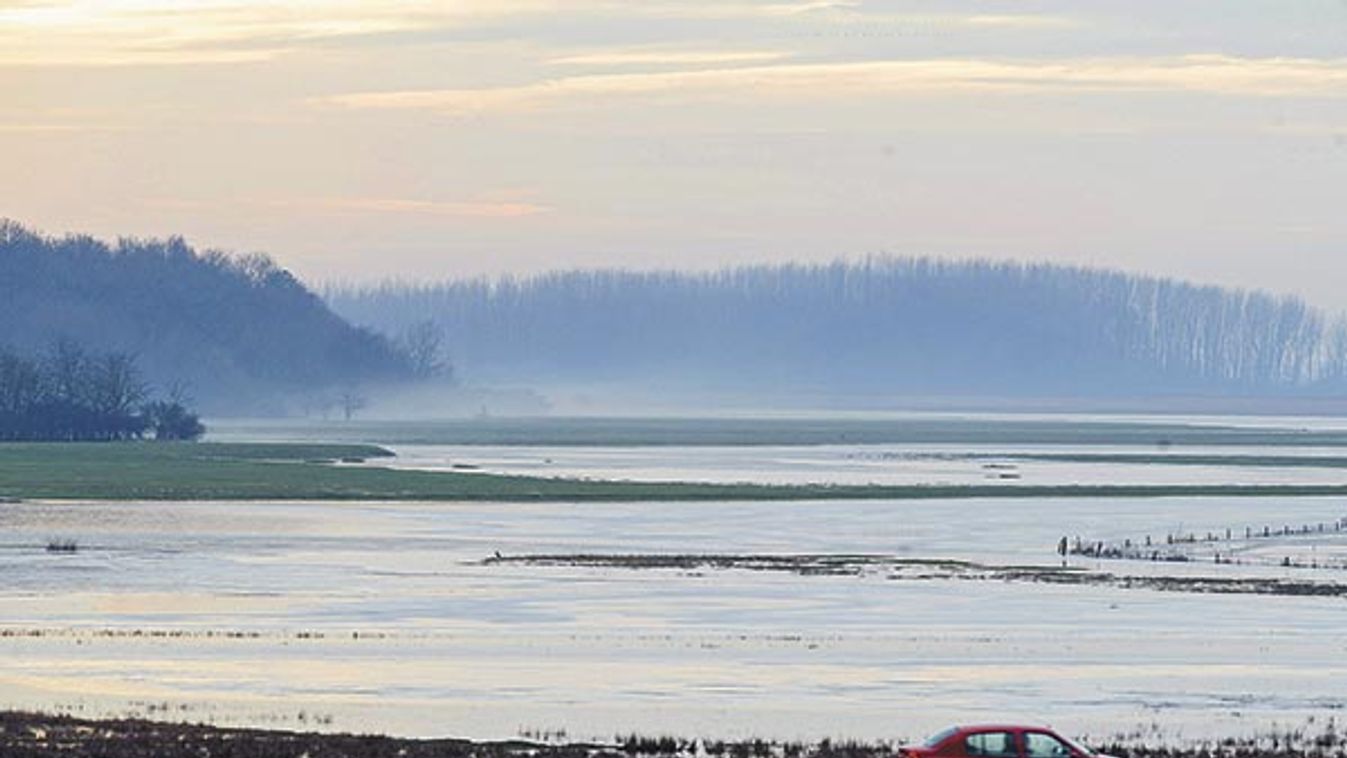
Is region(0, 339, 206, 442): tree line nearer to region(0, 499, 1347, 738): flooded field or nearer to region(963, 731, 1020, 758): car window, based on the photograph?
region(0, 499, 1347, 738): flooded field

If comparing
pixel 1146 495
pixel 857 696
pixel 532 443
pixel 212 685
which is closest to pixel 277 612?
pixel 212 685

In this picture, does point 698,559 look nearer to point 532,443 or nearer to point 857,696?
point 857,696

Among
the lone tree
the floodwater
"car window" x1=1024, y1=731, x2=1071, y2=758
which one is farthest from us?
the lone tree

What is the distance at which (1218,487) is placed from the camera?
11812cm

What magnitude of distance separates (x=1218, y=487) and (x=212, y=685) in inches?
3206

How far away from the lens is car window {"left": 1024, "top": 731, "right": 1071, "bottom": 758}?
3117 centimetres

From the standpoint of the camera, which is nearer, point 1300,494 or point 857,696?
point 857,696

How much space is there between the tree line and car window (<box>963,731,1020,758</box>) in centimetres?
11694

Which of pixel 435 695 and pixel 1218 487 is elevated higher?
pixel 1218 487

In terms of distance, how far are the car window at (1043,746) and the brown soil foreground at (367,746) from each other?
287 cm

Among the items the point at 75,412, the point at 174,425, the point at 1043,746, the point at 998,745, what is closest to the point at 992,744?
the point at 998,745

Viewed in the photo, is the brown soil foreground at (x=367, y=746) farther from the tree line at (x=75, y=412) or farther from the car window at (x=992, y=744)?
the tree line at (x=75, y=412)

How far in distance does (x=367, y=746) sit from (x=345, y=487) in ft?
242

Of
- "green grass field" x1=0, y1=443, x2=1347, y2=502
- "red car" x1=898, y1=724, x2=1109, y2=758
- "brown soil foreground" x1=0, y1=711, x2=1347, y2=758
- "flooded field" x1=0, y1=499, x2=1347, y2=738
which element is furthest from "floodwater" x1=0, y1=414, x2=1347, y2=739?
"green grass field" x1=0, y1=443, x2=1347, y2=502
